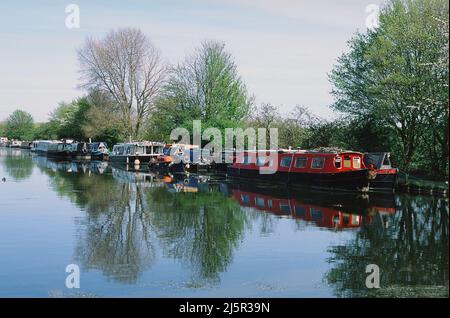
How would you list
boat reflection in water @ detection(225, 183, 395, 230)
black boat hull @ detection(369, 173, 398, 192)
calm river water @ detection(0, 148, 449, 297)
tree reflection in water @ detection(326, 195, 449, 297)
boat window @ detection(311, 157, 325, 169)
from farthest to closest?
boat window @ detection(311, 157, 325, 169), black boat hull @ detection(369, 173, 398, 192), boat reflection in water @ detection(225, 183, 395, 230), tree reflection in water @ detection(326, 195, 449, 297), calm river water @ detection(0, 148, 449, 297)

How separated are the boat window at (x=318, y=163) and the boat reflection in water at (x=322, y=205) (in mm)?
1501

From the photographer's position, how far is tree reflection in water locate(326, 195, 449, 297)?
11742mm

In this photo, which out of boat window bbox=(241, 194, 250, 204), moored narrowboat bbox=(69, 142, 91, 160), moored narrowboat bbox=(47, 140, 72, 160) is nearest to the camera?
boat window bbox=(241, 194, 250, 204)

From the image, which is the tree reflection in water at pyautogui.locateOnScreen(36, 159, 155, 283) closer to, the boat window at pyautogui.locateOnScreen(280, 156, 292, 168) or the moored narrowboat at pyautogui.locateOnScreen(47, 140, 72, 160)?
the boat window at pyautogui.locateOnScreen(280, 156, 292, 168)

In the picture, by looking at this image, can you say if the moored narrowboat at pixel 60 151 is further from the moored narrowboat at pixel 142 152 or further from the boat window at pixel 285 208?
the boat window at pixel 285 208

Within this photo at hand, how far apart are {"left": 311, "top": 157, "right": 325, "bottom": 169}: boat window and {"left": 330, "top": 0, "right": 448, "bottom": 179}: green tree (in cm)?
504

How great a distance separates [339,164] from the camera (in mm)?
28000

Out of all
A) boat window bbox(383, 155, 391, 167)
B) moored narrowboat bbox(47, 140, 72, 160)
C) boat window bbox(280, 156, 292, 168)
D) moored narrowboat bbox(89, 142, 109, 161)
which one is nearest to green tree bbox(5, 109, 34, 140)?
moored narrowboat bbox(47, 140, 72, 160)

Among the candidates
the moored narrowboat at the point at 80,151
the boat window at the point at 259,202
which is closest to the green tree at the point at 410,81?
the boat window at the point at 259,202

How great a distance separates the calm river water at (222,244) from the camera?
1144 cm

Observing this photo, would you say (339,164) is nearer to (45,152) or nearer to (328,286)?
(328,286)

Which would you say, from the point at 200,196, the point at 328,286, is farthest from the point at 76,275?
the point at 200,196

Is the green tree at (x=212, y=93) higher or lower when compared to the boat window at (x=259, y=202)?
higher
